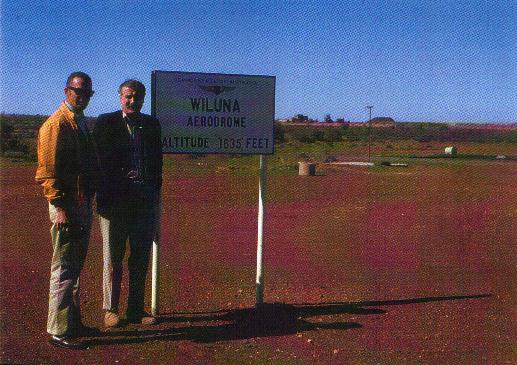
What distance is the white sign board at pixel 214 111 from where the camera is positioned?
666 cm

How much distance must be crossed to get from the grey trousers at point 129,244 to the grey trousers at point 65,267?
0.40 m

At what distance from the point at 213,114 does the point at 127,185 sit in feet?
4.06

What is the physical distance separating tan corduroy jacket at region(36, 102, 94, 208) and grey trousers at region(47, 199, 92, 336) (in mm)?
149

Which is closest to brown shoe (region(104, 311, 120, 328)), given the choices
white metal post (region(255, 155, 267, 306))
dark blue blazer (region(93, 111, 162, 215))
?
dark blue blazer (region(93, 111, 162, 215))

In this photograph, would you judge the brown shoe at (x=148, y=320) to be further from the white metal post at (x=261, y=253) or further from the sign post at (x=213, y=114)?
Result: the white metal post at (x=261, y=253)

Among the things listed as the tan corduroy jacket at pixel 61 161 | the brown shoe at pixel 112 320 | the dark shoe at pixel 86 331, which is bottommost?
the dark shoe at pixel 86 331

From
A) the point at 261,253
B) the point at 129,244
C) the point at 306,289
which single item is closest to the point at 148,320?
the point at 129,244

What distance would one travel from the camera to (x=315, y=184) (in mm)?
25062

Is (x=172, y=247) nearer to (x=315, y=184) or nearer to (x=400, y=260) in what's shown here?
(x=400, y=260)

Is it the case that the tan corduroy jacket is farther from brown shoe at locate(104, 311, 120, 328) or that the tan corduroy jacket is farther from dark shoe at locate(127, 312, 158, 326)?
dark shoe at locate(127, 312, 158, 326)

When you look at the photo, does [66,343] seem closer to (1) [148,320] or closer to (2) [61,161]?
(1) [148,320]

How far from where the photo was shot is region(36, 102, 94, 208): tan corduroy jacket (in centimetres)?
535

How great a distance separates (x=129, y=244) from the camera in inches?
245

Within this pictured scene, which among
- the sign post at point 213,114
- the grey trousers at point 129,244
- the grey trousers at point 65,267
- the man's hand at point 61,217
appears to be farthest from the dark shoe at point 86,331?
the man's hand at point 61,217
